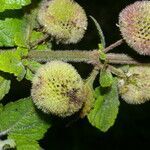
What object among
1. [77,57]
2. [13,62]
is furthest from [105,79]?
[13,62]

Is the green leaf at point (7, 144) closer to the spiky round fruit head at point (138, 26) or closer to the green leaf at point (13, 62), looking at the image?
the green leaf at point (13, 62)

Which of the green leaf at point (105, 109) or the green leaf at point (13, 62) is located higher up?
the green leaf at point (13, 62)

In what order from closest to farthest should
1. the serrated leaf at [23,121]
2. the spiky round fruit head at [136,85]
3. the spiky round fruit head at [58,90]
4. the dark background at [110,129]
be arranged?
the spiky round fruit head at [58,90] → the spiky round fruit head at [136,85] → the serrated leaf at [23,121] → the dark background at [110,129]

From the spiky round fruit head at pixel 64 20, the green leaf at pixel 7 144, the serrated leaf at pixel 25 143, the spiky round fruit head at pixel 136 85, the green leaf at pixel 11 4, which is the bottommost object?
the serrated leaf at pixel 25 143

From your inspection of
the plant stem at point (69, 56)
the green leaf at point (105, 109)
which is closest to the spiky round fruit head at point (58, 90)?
the plant stem at point (69, 56)

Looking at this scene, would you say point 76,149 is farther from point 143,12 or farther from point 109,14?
point 143,12

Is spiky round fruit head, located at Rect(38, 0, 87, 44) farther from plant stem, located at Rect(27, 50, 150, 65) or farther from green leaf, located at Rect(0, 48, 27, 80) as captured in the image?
green leaf, located at Rect(0, 48, 27, 80)

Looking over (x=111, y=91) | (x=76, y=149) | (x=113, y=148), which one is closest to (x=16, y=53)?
(x=111, y=91)

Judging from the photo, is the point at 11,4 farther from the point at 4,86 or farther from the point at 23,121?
the point at 23,121
